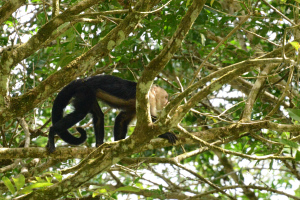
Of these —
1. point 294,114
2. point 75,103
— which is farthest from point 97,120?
point 294,114

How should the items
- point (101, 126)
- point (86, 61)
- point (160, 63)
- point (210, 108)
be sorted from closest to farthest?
point (160, 63), point (86, 61), point (101, 126), point (210, 108)

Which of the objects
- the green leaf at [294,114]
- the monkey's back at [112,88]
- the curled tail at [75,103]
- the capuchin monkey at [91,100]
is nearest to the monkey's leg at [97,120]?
the capuchin monkey at [91,100]

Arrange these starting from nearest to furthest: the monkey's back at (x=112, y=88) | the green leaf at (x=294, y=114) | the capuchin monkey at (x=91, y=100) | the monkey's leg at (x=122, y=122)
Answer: the green leaf at (x=294, y=114) < the capuchin monkey at (x=91, y=100) < the monkey's back at (x=112, y=88) < the monkey's leg at (x=122, y=122)

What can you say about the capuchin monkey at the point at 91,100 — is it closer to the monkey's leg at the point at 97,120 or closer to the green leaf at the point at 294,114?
the monkey's leg at the point at 97,120

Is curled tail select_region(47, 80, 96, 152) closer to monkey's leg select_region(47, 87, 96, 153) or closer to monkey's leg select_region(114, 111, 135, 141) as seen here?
monkey's leg select_region(47, 87, 96, 153)

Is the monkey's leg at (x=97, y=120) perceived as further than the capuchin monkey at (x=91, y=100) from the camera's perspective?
Yes

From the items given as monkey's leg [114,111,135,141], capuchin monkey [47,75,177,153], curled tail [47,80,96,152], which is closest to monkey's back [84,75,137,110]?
capuchin monkey [47,75,177,153]

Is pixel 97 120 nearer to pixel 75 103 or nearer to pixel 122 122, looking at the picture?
pixel 122 122

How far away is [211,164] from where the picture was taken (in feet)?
24.9

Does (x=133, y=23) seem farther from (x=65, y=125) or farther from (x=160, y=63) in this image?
(x=65, y=125)

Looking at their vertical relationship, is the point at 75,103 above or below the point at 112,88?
below

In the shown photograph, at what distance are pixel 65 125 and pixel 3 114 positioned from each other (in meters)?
1.49

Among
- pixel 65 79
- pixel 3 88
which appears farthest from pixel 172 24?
pixel 3 88

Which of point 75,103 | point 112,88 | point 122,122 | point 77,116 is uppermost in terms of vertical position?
point 112,88
